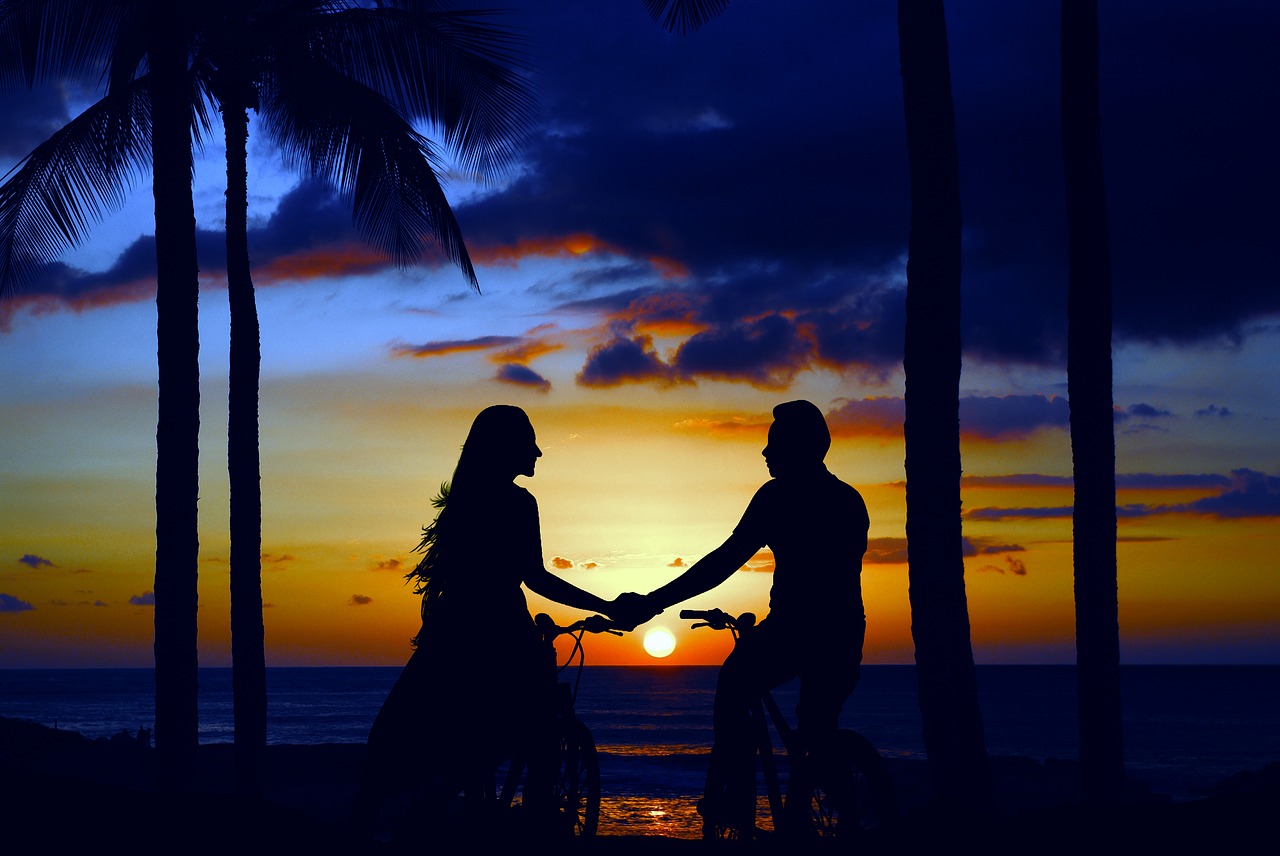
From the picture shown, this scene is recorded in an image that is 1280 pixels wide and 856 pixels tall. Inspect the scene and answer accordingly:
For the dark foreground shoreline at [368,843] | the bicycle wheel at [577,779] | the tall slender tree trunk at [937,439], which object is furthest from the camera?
the tall slender tree trunk at [937,439]

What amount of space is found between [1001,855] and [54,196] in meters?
13.4

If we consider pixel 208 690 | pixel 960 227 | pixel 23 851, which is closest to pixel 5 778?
pixel 23 851

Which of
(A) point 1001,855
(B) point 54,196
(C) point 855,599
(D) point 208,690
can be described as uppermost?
(B) point 54,196

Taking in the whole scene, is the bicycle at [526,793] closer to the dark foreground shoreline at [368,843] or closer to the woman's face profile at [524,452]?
the dark foreground shoreline at [368,843]

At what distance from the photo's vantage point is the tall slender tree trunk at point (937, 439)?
794 centimetres

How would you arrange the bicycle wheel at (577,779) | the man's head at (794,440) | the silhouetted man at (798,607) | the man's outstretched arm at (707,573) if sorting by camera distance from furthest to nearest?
the bicycle wheel at (577,779) → the man's outstretched arm at (707,573) → the man's head at (794,440) → the silhouetted man at (798,607)

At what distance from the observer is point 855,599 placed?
5289 millimetres

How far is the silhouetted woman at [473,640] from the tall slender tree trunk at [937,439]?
3.68 m

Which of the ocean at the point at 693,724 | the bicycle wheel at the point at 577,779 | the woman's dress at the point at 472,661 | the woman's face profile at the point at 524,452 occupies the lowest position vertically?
the ocean at the point at 693,724

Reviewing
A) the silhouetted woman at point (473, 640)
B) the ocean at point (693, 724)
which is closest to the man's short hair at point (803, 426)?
the silhouetted woman at point (473, 640)

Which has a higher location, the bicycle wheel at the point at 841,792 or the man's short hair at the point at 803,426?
the man's short hair at the point at 803,426

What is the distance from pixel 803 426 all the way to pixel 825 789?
168 centimetres

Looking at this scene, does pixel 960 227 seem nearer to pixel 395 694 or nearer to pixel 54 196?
pixel 395 694

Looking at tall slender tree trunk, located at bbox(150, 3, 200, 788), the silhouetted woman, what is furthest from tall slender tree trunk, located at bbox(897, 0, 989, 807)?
tall slender tree trunk, located at bbox(150, 3, 200, 788)
